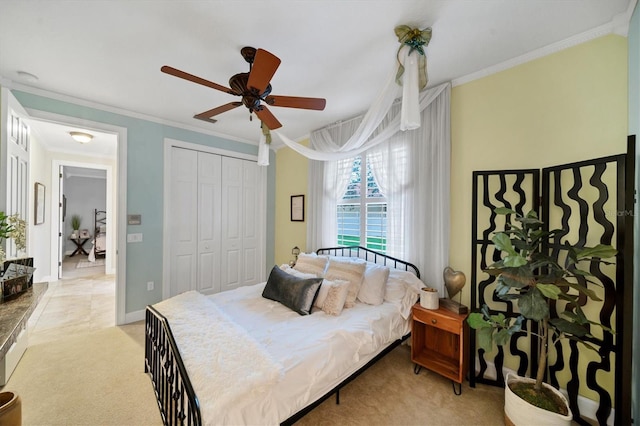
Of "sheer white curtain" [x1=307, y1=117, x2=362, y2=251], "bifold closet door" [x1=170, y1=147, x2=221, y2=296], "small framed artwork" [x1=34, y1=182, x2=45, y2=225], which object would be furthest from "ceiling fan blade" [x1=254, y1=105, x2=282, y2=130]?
"small framed artwork" [x1=34, y1=182, x2=45, y2=225]

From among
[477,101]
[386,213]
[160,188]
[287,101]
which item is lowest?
[386,213]

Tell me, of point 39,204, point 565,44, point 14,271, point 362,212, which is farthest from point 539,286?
point 39,204

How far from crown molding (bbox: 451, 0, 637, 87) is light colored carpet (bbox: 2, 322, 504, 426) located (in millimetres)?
2739

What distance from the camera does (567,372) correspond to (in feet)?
6.15

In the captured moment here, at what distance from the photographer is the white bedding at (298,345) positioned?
125 centimetres

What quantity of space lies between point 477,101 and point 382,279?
1.90 metres

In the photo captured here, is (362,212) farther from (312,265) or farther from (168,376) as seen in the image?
(168,376)

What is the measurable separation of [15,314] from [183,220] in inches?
87.3

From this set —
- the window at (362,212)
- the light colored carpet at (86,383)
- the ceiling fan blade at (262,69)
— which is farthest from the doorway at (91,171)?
the window at (362,212)

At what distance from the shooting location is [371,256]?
123 inches

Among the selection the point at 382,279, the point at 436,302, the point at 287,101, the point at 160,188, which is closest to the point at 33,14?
the point at 287,101

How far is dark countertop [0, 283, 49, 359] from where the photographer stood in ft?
4.39

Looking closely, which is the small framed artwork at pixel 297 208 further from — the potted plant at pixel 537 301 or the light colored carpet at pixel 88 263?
the light colored carpet at pixel 88 263

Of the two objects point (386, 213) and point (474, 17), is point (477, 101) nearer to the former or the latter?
point (474, 17)
